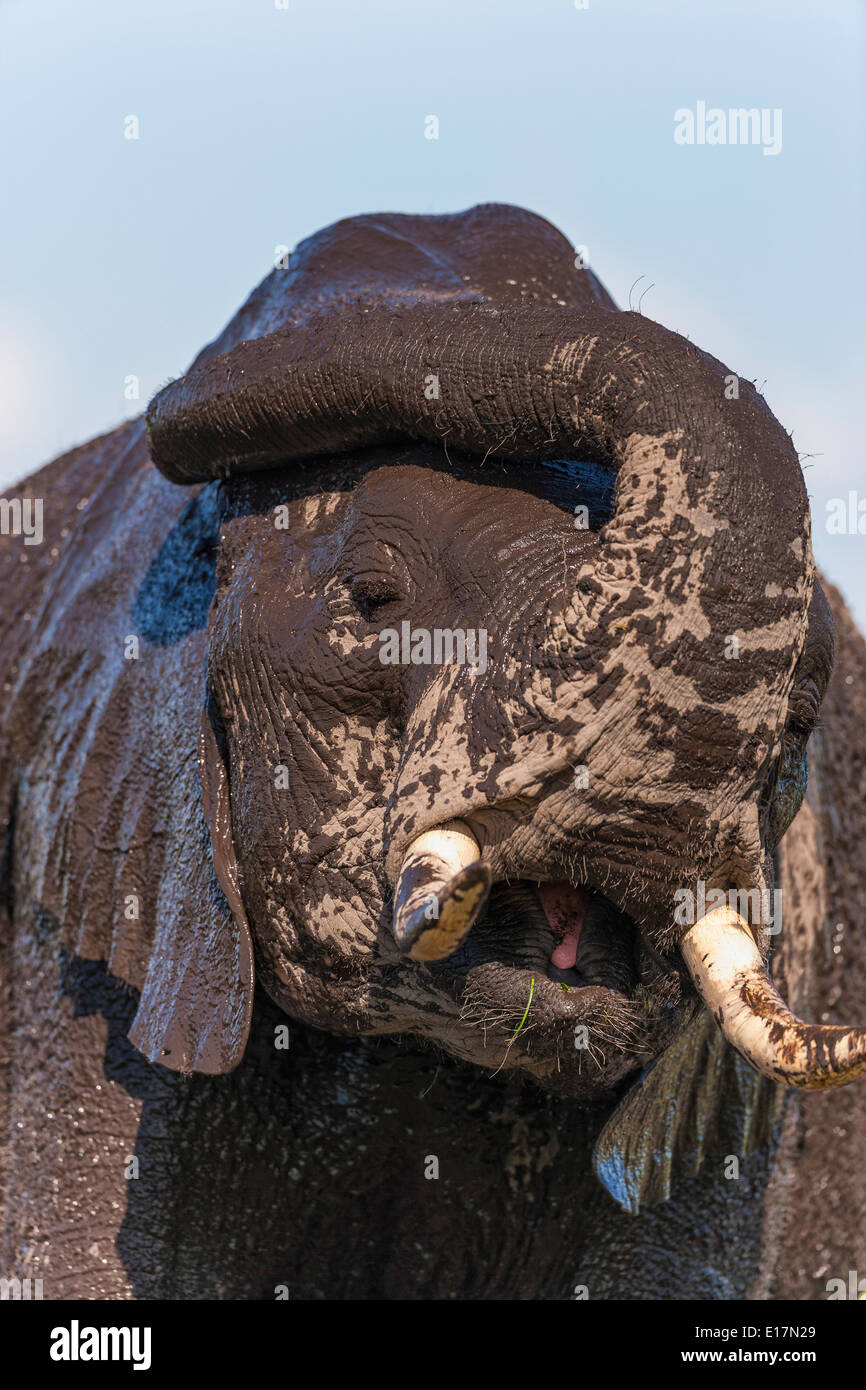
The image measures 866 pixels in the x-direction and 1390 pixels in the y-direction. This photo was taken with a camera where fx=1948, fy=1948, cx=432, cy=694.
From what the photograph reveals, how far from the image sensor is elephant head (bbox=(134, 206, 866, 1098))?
9.55 ft

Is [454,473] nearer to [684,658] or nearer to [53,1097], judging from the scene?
[684,658]

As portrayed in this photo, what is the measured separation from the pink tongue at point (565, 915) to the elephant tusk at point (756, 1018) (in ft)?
0.61

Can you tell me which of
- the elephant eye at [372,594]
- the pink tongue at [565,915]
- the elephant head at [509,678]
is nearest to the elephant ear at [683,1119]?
the elephant head at [509,678]

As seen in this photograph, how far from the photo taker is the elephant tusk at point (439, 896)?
282 cm

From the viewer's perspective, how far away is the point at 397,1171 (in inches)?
162

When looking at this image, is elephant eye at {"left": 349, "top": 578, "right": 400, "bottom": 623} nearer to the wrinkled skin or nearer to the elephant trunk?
the wrinkled skin

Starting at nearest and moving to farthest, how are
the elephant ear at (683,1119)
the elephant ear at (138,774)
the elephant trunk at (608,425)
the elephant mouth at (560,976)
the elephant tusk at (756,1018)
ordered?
the elephant tusk at (756,1018)
the elephant trunk at (608,425)
the elephant mouth at (560,976)
the elephant ear at (138,774)
the elephant ear at (683,1119)

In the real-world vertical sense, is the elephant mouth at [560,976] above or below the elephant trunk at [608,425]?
below

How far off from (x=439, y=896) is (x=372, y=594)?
64 centimetres

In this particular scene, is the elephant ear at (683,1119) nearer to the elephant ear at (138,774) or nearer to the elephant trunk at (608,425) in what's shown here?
the elephant ear at (138,774)

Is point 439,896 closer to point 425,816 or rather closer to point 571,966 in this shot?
point 425,816

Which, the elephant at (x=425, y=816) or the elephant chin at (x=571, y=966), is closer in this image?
the elephant chin at (x=571, y=966)

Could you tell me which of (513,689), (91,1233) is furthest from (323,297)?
(91,1233)

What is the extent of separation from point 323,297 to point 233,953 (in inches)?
54.1
